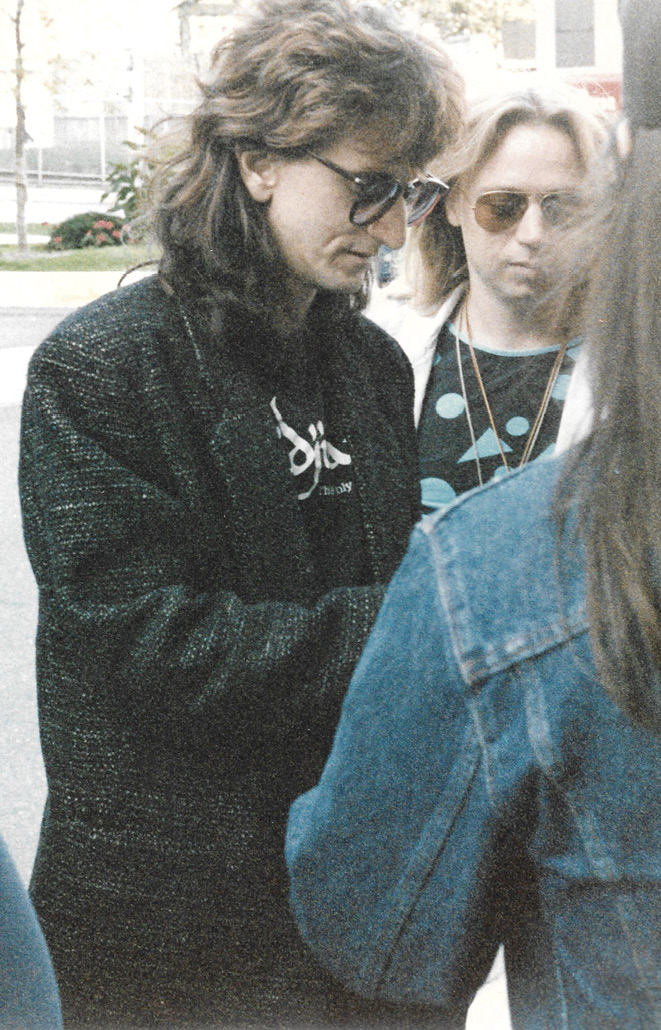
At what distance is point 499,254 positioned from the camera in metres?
2.08

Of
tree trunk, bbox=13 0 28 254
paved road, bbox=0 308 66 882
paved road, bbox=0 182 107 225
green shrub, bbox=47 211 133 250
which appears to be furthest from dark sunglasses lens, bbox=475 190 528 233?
paved road, bbox=0 182 107 225

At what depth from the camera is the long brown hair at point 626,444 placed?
0.65m

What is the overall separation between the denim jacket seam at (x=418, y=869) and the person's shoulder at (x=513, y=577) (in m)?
0.07

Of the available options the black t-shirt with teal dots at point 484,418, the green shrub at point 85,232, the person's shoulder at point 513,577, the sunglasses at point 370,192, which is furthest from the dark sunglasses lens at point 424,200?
the green shrub at point 85,232

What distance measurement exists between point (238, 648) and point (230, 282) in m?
0.49

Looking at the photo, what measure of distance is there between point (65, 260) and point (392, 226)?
43.3ft

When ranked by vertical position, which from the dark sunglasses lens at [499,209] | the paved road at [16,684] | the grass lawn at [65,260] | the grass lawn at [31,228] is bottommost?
the grass lawn at [31,228]

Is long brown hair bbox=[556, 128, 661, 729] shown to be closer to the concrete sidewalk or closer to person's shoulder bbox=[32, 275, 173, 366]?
person's shoulder bbox=[32, 275, 173, 366]

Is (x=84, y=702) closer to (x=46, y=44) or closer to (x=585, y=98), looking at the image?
(x=585, y=98)

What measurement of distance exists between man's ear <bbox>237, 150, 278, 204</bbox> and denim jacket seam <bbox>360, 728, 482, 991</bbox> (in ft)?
3.17

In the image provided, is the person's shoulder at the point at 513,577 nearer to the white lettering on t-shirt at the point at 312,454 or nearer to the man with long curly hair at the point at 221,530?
the man with long curly hair at the point at 221,530

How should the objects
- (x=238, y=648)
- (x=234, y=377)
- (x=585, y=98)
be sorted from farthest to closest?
(x=585, y=98) → (x=234, y=377) → (x=238, y=648)

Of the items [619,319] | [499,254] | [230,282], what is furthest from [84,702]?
[499,254]

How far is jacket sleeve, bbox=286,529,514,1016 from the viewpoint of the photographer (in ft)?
2.44
